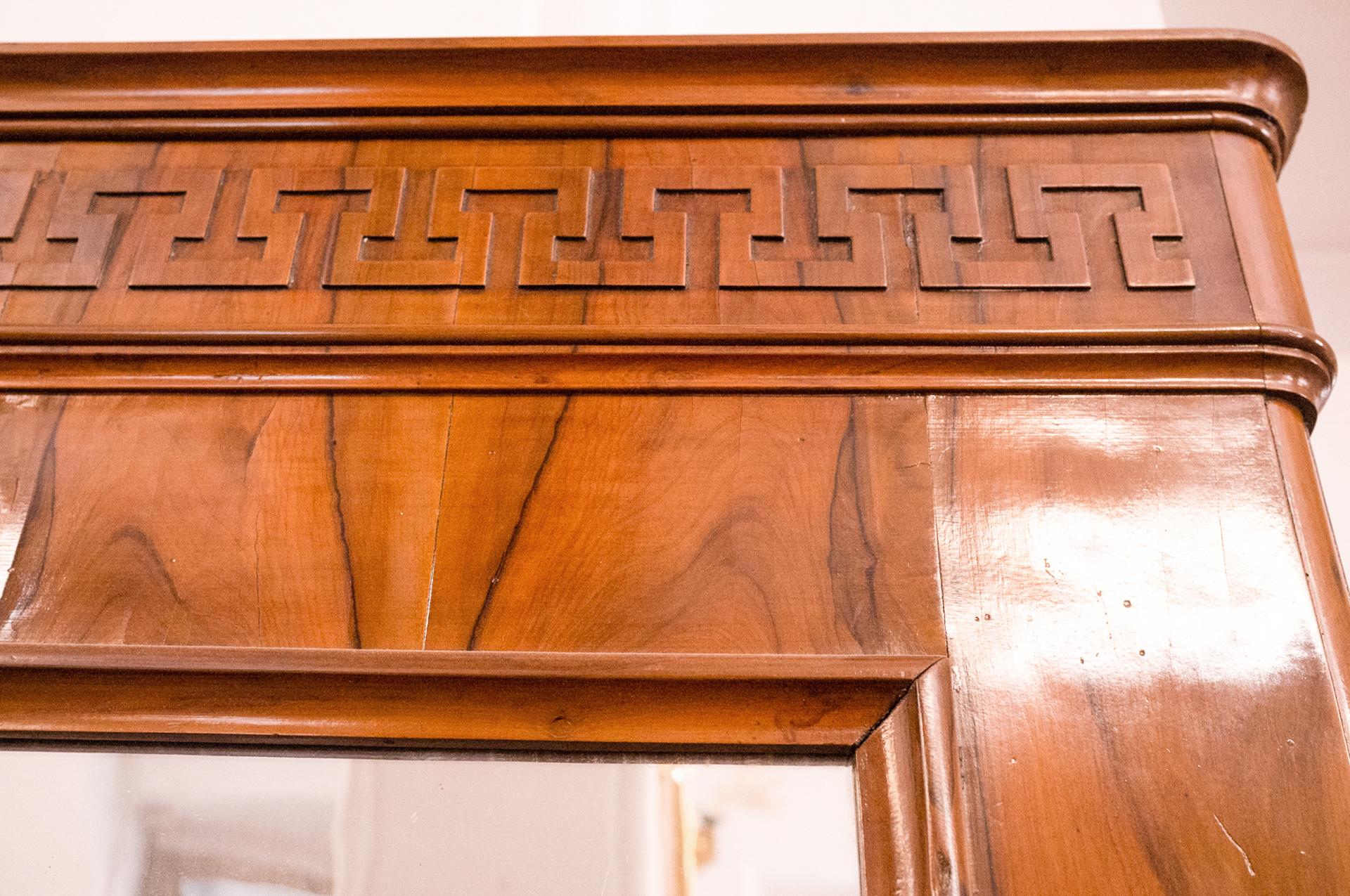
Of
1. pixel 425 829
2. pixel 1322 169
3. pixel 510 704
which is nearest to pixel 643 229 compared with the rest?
pixel 510 704

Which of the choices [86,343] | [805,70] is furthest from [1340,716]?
[86,343]

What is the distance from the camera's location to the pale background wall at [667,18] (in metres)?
1.27

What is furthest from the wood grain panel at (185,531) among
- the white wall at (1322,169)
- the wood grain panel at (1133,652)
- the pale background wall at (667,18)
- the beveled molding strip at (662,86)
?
the white wall at (1322,169)

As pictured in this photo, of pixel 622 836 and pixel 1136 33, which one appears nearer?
pixel 622 836

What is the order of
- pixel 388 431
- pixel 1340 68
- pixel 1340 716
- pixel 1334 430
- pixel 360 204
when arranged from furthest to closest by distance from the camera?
pixel 1340 68
pixel 1334 430
pixel 360 204
pixel 388 431
pixel 1340 716

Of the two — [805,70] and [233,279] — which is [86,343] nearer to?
[233,279]

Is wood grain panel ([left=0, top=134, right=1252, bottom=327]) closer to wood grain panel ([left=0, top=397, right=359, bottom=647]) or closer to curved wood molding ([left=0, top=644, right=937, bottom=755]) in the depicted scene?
wood grain panel ([left=0, top=397, right=359, bottom=647])

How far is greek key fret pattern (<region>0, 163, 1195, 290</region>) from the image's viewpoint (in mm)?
881

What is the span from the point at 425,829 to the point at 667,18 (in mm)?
1048

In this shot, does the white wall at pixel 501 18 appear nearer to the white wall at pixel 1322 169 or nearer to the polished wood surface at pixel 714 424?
the white wall at pixel 1322 169

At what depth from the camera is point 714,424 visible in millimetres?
839

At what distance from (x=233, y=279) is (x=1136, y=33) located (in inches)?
35.1

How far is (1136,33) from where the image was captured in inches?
36.8

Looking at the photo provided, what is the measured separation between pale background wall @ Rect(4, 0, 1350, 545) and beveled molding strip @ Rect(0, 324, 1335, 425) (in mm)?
564
